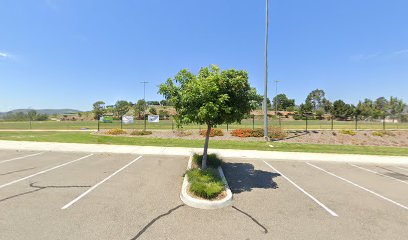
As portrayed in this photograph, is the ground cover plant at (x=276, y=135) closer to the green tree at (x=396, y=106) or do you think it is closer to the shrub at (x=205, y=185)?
the shrub at (x=205, y=185)

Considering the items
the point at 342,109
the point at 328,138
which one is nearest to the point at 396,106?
the point at 342,109

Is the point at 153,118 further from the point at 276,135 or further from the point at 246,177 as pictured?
the point at 246,177

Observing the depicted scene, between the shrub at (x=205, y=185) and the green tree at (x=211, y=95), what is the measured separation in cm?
171

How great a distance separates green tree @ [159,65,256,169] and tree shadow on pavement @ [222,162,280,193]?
6.97 feet

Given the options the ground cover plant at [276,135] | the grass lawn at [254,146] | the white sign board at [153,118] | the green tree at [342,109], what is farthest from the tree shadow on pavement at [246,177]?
the green tree at [342,109]

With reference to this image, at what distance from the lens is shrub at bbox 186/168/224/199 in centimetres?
579

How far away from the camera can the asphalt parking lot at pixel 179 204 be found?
14.2ft

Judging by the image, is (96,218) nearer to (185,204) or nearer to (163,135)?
(185,204)

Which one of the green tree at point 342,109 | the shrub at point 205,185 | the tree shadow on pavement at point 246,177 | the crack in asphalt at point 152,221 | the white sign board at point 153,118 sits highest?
the green tree at point 342,109

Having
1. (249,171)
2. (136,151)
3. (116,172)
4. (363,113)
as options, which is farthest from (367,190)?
(363,113)

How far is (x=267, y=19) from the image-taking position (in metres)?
19.2

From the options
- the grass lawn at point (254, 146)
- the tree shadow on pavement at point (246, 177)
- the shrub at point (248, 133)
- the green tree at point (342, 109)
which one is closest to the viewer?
the tree shadow on pavement at point (246, 177)

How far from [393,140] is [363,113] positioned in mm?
85850

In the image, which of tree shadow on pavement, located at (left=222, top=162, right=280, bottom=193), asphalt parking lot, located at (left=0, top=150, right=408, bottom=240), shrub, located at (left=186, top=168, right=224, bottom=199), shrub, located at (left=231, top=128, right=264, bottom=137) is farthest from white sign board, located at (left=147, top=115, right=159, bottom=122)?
shrub, located at (left=186, top=168, right=224, bottom=199)
